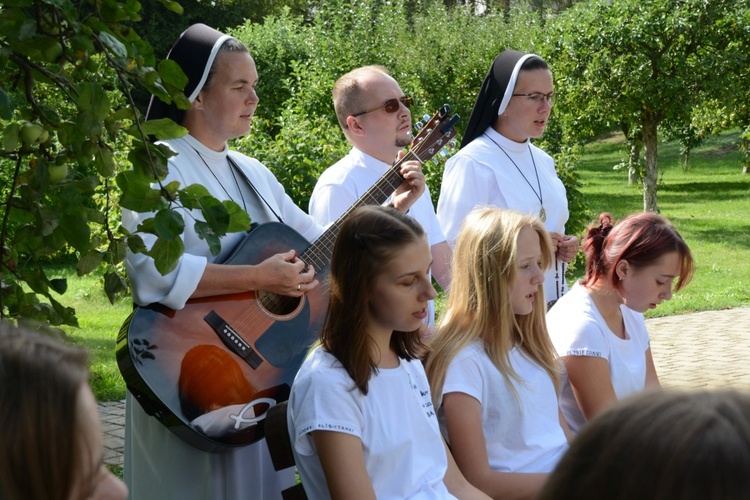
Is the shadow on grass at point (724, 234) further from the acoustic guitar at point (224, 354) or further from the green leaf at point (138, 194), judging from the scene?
the green leaf at point (138, 194)

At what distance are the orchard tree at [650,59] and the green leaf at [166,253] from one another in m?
14.9

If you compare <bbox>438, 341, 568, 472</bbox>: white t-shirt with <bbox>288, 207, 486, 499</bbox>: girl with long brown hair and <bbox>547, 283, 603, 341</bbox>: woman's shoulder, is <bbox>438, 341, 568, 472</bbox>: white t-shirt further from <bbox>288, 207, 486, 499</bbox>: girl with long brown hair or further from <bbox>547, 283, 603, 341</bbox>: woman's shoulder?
<bbox>547, 283, 603, 341</bbox>: woman's shoulder

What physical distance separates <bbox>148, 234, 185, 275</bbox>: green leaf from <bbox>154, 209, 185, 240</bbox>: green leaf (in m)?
0.08

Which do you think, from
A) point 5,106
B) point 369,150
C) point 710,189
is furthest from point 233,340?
point 710,189

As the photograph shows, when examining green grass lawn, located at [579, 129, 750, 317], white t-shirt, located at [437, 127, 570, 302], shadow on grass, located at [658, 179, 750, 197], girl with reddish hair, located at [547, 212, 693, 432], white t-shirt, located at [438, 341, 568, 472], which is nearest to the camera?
white t-shirt, located at [438, 341, 568, 472]

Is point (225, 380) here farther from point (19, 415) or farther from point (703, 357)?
point (703, 357)

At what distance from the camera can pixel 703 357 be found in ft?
28.8

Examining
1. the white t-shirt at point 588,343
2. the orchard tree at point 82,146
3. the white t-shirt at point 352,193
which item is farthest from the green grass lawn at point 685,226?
the white t-shirt at point 588,343

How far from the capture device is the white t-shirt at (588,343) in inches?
157

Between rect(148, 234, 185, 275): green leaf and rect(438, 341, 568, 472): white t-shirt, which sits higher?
rect(148, 234, 185, 275): green leaf

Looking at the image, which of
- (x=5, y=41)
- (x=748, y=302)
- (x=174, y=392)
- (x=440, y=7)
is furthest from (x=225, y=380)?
(x=440, y=7)

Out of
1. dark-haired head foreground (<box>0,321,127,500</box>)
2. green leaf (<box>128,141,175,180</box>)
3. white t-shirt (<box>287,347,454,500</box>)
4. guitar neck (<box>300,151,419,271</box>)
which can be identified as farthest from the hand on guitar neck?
dark-haired head foreground (<box>0,321,127,500</box>)

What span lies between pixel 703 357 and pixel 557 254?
4.63m

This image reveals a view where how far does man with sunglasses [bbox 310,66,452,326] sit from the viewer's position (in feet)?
14.9
